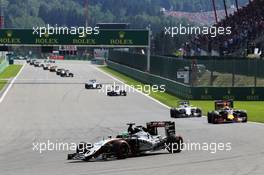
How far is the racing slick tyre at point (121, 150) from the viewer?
1870cm

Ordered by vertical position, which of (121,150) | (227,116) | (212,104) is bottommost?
(212,104)

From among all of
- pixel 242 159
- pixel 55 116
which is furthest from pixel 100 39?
pixel 242 159

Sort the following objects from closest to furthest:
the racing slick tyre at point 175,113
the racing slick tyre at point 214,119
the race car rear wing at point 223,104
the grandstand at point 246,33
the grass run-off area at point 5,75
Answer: the racing slick tyre at point 214,119 → the race car rear wing at point 223,104 → the racing slick tyre at point 175,113 → the grass run-off area at point 5,75 → the grandstand at point 246,33

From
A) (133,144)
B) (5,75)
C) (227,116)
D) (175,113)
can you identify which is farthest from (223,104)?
(5,75)

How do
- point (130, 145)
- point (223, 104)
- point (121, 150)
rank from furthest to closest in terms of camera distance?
point (223, 104) < point (130, 145) < point (121, 150)

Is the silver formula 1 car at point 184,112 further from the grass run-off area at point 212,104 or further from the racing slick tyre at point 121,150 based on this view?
the racing slick tyre at point 121,150

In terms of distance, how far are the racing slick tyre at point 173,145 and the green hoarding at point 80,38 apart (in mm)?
57281

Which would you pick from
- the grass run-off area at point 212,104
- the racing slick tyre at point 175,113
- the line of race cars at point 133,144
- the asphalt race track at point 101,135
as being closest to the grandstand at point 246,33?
the grass run-off area at point 212,104

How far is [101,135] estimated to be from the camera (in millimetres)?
26125

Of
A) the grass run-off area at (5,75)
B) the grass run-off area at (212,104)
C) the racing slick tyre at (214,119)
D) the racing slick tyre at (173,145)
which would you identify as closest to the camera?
the racing slick tyre at (173,145)

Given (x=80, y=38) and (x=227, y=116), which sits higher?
(x=80, y=38)

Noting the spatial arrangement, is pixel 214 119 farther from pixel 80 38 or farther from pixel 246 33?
pixel 246 33

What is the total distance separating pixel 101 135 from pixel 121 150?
7.39 meters

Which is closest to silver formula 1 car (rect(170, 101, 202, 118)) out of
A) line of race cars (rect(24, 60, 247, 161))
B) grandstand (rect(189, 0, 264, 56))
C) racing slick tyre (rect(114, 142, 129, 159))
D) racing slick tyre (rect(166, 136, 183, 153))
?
line of race cars (rect(24, 60, 247, 161))
